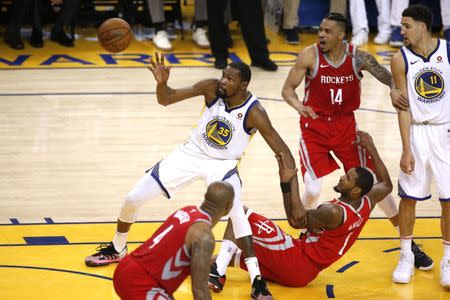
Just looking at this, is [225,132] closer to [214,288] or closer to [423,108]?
[214,288]

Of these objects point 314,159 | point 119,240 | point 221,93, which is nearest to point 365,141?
point 314,159

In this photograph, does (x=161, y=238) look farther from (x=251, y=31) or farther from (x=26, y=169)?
(x=251, y=31)

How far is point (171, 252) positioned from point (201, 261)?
29 centimetres

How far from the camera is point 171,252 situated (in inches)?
211

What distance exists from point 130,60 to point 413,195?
300 inches

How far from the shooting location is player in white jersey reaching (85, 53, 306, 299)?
22.7ft

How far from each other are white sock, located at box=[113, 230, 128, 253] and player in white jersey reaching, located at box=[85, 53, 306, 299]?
135 mm

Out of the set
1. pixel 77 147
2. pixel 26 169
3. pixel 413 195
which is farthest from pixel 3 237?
pixel 413 195

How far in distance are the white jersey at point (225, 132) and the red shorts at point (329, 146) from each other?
0.72m

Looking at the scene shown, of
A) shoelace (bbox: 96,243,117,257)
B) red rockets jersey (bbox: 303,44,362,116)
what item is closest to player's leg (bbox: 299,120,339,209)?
red rockets jersey (bbox: 303,44,362,116)

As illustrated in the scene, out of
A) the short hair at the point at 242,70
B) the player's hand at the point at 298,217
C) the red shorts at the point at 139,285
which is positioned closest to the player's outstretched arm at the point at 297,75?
the short hair at the point at 242,70

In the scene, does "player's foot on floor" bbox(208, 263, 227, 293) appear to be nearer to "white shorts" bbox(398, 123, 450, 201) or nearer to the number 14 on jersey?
"white shorts" bbox(398, 123, 450, 201)

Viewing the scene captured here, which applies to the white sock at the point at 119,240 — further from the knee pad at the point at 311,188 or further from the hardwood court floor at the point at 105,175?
the knee pad at the point at 311,188

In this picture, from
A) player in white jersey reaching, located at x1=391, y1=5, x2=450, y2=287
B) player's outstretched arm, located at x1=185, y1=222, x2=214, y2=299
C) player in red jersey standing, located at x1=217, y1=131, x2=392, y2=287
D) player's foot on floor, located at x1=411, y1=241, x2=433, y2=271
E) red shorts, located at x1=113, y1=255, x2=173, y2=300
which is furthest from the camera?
player's foot on floor, located at x1=411, y1=241, x2=433, y2=271
